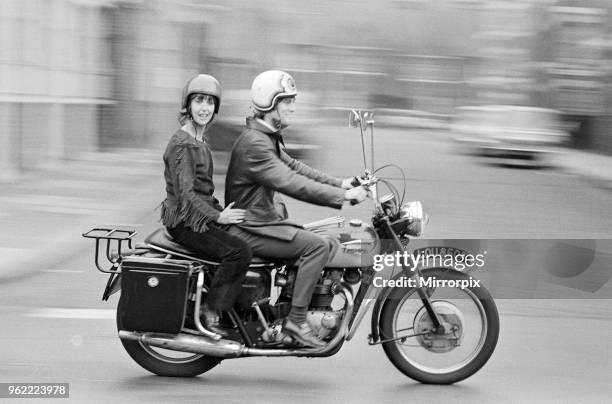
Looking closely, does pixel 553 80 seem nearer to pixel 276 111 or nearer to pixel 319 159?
pixel 319 159

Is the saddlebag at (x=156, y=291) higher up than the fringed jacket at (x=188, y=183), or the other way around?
the fringed jacket at (x=188, y=183)

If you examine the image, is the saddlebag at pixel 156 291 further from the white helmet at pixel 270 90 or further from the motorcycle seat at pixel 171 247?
the white helmet at pixel 270 90

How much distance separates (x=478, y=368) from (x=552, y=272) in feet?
12.0

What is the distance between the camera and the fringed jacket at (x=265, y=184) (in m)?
5.61

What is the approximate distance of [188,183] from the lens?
223 inches

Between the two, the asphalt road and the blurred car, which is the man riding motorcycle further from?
the blurred car

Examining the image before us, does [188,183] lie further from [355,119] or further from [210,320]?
[355,119]

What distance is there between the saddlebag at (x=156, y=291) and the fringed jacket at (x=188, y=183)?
23 cm

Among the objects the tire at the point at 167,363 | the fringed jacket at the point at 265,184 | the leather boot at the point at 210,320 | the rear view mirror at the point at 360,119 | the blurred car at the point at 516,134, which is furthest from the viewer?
the blurred car at the point at 516,134

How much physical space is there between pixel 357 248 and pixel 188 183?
963 millimetres

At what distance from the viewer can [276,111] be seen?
5727 millimetres

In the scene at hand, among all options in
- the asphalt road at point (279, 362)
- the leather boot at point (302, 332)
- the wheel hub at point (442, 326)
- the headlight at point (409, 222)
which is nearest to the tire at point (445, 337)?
the wheel hub at point (442, 326)

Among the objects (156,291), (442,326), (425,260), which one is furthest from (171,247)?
(442,326)

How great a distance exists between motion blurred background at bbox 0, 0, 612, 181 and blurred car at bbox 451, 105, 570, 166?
43cm
